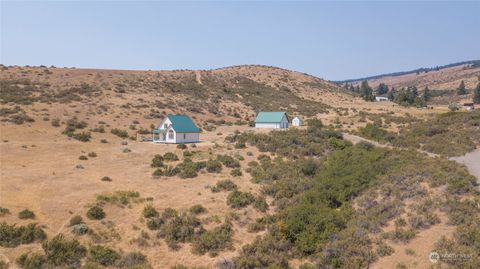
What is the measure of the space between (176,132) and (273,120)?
20.2m

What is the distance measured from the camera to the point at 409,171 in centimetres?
2705

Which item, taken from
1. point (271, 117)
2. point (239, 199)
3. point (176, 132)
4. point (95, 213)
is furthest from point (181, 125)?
point (95, 213)

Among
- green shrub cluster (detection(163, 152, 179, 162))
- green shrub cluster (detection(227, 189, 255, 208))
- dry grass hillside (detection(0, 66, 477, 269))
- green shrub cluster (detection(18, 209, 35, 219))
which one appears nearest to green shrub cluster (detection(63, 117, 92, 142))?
dry grass hillside (detection(0, 66, 477, 269))

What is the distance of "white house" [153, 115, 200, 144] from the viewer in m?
48.2

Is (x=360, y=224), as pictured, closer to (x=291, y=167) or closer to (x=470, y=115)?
(x=291, y=167)

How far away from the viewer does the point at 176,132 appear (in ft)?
157

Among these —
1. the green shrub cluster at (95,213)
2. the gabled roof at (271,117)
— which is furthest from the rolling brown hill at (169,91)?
the green shrub cluster at (95,213)

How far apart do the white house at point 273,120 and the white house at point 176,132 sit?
53.5 ft

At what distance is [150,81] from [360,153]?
234 feet

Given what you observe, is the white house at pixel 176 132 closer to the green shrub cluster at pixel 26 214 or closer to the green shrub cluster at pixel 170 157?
the green shrub cluster at pixel 170 157

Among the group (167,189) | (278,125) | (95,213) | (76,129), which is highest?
(278,125)

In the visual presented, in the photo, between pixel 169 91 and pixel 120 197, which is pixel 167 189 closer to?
pixel 120 197

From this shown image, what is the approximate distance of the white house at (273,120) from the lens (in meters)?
62.3

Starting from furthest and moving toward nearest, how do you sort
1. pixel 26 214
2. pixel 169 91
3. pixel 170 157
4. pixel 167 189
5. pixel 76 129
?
pixel 169 91 < pixel 76 129 < pixel 170 157 < pixel 167 189 < pixel 26 214
